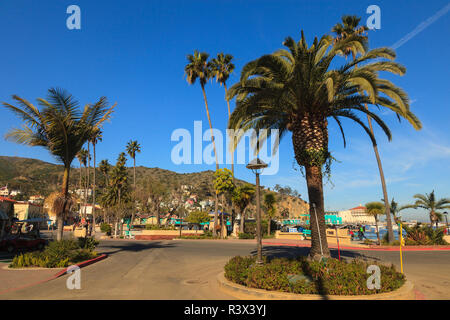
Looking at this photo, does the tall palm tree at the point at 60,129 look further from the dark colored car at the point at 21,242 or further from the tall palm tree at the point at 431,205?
the tall palm tree at the point at 431,205

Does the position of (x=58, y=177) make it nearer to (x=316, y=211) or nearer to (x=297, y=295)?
(x=316, y=211)

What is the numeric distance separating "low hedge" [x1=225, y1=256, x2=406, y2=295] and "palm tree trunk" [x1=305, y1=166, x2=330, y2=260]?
4.04ft

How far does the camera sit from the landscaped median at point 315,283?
23.7ft

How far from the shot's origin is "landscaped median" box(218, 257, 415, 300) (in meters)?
7.22

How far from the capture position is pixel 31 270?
1141 centimetres

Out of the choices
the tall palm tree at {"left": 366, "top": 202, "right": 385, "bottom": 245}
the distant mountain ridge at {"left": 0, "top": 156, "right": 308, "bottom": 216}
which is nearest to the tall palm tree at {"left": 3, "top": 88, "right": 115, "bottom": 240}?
the tall palm tree at {"left": 366, "top": 202, "right": 385, "bottom": 245}

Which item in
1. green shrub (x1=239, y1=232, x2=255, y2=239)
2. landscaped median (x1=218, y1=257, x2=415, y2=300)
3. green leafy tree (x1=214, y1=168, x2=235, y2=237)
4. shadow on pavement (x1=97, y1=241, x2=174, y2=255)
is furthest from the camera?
green leafy tree (x1=214, y1=168, x2=235, y2=237)

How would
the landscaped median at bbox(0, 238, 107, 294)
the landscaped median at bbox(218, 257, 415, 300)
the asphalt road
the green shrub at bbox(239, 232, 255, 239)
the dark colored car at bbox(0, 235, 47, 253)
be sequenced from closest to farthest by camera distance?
the landscaped median at bbox(218, 257, 415, 300) → the asphalt road → the landscaped median at bbox(0, 238, 107, 294) → the dark colored car at bbox(0, 235, 47, 253) → the green shrub at bbox(239, 232, 255, 239)

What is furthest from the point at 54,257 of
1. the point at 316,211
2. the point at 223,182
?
the point at 223,182

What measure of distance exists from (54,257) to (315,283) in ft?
36.3

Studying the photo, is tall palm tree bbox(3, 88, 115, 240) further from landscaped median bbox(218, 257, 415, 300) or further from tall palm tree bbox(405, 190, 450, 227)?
tall palm tree bbox(405, 190, 450, 227)
